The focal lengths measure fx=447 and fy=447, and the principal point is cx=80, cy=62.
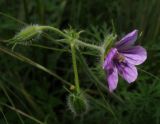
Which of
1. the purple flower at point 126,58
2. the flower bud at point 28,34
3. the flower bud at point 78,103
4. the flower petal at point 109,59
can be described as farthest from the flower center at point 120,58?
the flower bud at point 28,34

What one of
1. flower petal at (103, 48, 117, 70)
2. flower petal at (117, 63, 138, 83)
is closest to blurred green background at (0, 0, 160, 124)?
flower petal at (117, 63, 138, 83)

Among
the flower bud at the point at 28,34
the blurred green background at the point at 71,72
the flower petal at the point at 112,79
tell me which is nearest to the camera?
the flower petal at the point at 112,79

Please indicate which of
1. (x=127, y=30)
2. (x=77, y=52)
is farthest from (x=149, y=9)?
(x=77, y=52)

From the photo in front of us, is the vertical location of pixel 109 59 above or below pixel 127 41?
below

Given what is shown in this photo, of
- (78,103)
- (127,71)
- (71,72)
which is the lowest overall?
(78,103)

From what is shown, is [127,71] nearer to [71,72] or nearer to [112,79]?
[112,79]

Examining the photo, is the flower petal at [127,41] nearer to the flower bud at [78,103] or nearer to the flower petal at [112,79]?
the flower petal at [112,79]

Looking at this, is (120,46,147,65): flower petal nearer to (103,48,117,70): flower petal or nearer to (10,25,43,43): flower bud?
(103,48,117,70): flower petal

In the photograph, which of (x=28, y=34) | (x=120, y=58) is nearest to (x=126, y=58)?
(x=120, y=58)
